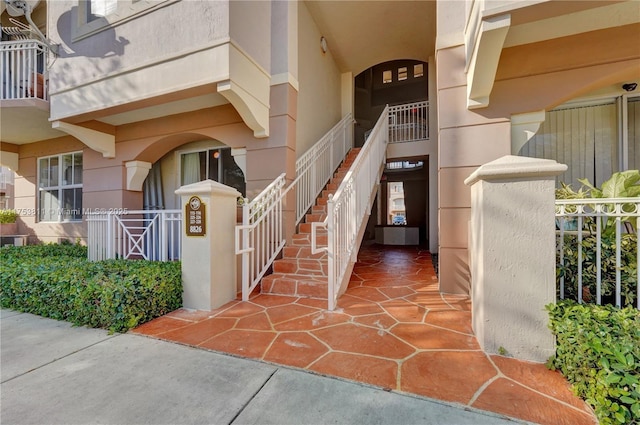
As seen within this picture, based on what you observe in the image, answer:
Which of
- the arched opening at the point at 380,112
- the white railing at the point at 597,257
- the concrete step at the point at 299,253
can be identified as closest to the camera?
the white railing at the point at 597,257

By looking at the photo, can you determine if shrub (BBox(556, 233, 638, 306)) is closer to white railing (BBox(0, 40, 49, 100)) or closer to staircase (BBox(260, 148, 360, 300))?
staircase (BBox(260, 148, 360, 300))

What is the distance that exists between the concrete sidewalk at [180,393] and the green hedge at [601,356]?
23.4 inches

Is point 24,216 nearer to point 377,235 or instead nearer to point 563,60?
point 377,235

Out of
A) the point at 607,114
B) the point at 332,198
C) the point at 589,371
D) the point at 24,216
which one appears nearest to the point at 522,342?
the point at 589,371

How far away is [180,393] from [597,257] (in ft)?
11.4

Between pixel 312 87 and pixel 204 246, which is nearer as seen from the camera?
pixel 204 246

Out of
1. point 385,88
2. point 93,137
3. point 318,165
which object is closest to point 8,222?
point 93,137

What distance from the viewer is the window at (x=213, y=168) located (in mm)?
6055

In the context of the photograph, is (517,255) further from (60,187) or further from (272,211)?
(60,187)

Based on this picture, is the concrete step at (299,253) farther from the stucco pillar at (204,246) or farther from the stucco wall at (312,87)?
the stucco wall at (312,87)

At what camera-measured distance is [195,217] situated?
11.4ft

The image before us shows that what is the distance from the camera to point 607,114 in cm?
398

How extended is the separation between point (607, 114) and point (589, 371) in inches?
163

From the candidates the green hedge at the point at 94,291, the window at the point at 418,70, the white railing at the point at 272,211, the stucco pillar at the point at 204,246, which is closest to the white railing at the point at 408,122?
the white railing at the point at 272,211
